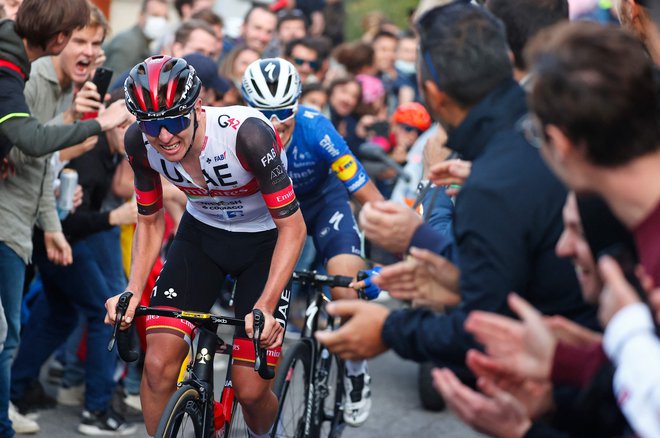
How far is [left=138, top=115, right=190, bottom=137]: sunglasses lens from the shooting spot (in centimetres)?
452

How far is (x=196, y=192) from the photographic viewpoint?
5059 mm

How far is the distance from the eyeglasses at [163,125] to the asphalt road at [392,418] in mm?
2841

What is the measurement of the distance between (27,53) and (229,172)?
152 cm

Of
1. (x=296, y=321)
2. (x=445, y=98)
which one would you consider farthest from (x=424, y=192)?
(x=296, y=321)

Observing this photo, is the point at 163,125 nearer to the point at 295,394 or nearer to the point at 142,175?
the point at 142,175

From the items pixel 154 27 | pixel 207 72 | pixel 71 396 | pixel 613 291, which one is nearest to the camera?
pixel 613 291

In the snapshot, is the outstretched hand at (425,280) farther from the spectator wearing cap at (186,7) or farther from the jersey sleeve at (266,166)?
the spectator wearing cap at (186,7)

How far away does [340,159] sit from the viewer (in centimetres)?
645

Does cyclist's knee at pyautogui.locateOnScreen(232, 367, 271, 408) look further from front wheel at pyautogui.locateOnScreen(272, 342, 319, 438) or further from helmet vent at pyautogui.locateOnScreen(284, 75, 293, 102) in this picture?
helmet vent at pyautogui.locateOnScreen(284, 75, 293, 102)

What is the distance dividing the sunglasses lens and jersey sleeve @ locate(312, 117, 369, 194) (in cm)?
196

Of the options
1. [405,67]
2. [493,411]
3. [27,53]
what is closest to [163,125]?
[27,53]

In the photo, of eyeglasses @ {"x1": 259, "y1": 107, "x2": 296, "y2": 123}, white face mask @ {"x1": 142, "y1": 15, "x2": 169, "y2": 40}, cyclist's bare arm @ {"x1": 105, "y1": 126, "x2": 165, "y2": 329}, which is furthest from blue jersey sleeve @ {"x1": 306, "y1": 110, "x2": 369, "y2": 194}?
white face mask @ {"x1": 142, "y1": 15, "x2": 169, "y2": 40}

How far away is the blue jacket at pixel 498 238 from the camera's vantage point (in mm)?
3000

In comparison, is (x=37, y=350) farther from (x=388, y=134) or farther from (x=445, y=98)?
(x=388, y=134)
